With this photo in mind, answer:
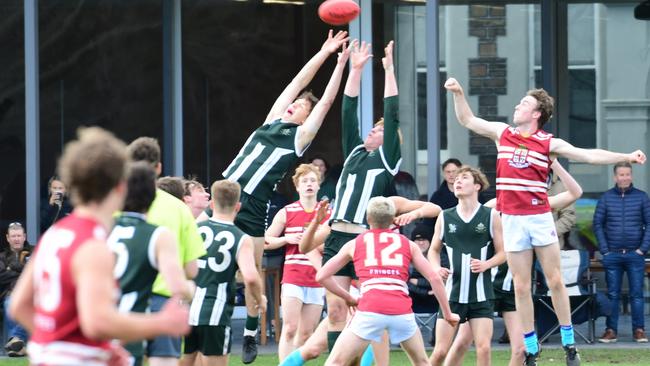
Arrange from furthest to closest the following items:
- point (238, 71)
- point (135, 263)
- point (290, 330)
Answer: point (238, 71)
point (290, 330)
point (135, 263)

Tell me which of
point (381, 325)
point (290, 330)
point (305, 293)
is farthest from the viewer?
point (305, 293)

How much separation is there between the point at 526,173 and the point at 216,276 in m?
2.70

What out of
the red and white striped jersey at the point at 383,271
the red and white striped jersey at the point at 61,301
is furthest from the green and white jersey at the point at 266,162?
the red and white striped jersey at the point at 61,301

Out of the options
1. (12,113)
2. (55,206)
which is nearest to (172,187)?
(55,206)

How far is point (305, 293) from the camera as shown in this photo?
10977 millimetres

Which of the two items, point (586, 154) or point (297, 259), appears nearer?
point (586, 154)

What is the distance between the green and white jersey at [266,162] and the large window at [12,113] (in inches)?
261

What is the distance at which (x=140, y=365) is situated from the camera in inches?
271

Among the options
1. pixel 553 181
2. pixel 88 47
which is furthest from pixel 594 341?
pixel 88 47

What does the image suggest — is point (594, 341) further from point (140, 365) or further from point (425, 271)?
point (140, 365)

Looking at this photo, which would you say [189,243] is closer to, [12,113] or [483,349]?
[483,349]

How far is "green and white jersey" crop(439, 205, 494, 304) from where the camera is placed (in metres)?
10.3

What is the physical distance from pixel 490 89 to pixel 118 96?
4.51m

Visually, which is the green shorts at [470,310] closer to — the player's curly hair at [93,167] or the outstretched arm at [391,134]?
the outstretched arm at [391,134]
